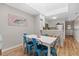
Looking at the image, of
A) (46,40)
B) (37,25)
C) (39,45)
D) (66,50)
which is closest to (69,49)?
(66,50)

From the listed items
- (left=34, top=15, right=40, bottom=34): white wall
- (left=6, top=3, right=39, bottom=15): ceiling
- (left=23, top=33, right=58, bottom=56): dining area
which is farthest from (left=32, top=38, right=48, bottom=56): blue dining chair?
(left=6, top=3, right=39, bottom=15): ceiling

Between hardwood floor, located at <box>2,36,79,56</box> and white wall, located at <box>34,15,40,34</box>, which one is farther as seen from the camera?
white wall, located at <box>34,15,40,34</box>

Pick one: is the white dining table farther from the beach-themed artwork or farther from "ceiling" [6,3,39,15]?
"ceiling" [6,3,39,15]

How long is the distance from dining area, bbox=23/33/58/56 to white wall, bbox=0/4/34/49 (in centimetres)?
12

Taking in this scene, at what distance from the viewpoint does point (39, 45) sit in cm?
204

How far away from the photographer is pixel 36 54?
6.59 ft

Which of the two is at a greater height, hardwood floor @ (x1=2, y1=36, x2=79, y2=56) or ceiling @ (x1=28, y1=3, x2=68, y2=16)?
ceiling @ (x1=28, y1=3, x2=68, y2=16)

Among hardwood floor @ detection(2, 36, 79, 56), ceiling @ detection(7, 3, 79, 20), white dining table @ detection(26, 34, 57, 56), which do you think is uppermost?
ceiling @ detection(7, 3, 79, 20)

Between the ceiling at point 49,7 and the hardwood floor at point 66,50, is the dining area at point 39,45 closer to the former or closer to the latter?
the hardwood floor at point 66,50

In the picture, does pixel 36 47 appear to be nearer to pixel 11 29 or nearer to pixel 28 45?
pixel 28 45

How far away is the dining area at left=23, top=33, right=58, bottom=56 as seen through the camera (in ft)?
6.48

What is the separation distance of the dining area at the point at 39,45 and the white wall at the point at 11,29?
118mm

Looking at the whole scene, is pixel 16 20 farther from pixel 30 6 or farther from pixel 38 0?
pixel 38 0

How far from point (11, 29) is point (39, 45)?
636 mm
